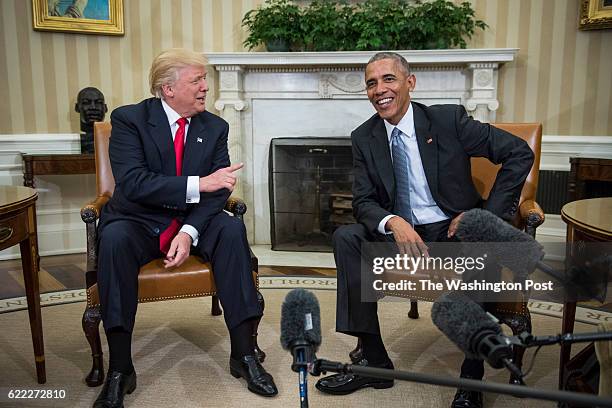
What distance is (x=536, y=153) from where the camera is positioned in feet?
8.36

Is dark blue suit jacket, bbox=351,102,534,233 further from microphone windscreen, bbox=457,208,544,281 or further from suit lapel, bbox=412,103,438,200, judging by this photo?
microphone windscreen, bbox=457,208,544,281

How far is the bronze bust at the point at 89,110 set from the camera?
4.07 metres

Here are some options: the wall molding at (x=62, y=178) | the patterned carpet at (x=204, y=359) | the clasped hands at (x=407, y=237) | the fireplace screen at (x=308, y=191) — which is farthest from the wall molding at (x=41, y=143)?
the clasped hands at (x=407, y=237)

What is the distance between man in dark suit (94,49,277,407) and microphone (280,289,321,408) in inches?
50.0

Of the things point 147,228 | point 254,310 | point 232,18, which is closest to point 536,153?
point 254,310

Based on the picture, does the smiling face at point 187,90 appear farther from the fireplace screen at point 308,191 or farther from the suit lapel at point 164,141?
the fireplace screen at point 308,191

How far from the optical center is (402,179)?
7.65 feet

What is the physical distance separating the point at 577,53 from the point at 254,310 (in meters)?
3.19

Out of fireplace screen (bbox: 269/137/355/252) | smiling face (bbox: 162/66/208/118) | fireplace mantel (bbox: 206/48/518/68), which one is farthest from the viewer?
fireplace screen (bbox: 269/137/355/252)

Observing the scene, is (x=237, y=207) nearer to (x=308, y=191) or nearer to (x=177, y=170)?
(x=177, y=170)

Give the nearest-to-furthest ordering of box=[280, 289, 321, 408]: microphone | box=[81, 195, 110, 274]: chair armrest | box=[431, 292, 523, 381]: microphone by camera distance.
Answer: box=[431, 292, 523, 381]: microphone → box=[280, 289, 321, 408]: microphone → box=[81, 195, 110, 274]: chair armrest

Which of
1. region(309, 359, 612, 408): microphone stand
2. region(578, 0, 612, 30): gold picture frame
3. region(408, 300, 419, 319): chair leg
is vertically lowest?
region(408, 300, 419, 319): chair leg

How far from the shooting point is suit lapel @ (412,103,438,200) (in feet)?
7.48

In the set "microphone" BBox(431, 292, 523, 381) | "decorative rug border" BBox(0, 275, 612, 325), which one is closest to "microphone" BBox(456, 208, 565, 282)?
"microphone" BBox(431, 292, 523, 381)
